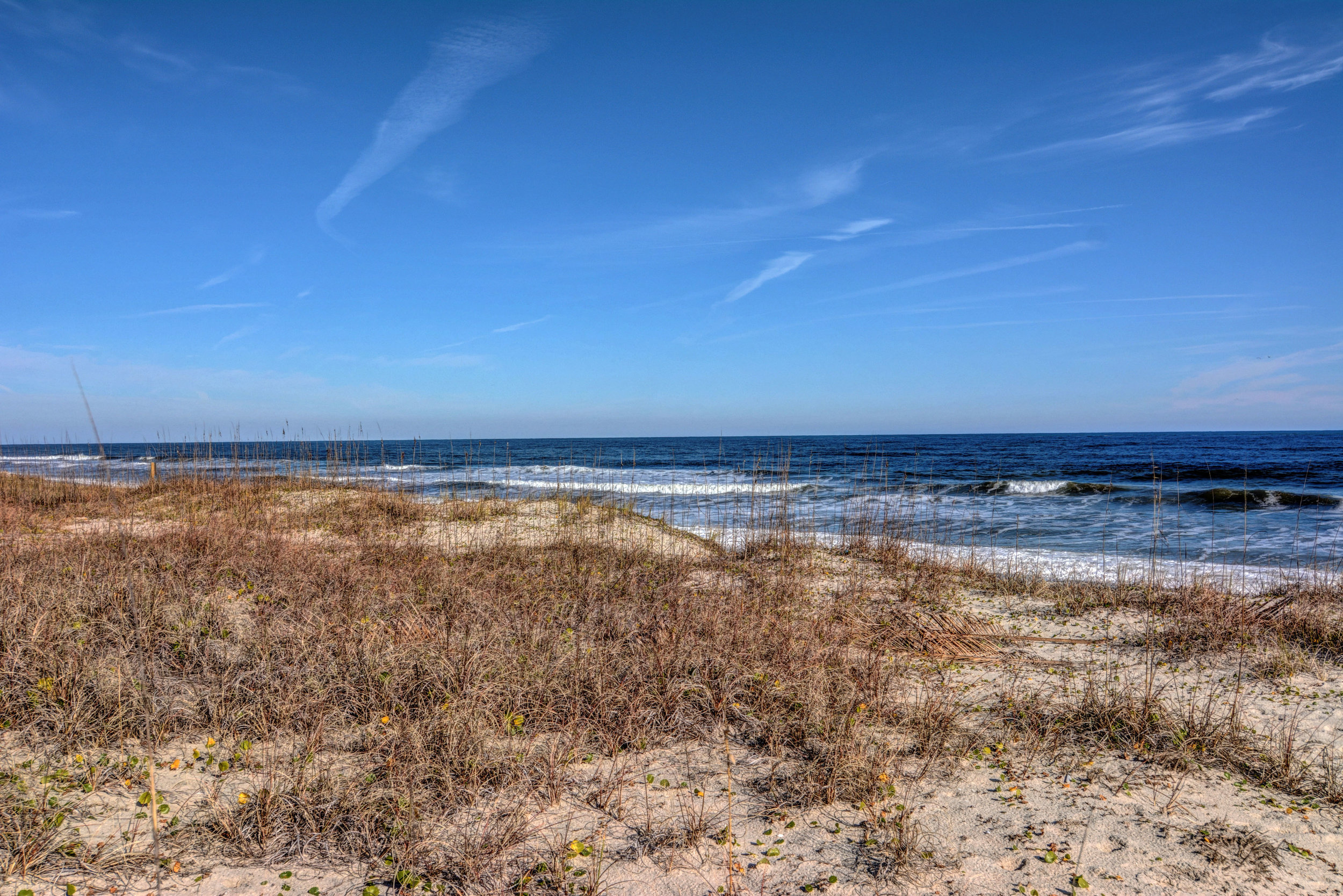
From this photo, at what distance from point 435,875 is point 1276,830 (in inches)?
158

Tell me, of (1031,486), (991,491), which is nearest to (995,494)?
(991,491)

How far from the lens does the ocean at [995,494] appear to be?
1111 cm

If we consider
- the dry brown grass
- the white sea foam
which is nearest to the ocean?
the white sea foam

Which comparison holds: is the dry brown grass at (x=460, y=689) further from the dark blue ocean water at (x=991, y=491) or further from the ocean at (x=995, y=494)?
the dark blue ocean water at (x=991, y=491)

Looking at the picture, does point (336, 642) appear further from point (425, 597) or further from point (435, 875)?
point (435, 875)

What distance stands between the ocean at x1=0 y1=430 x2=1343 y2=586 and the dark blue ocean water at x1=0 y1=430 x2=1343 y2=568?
0.31ft

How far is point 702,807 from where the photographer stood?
3340 mm

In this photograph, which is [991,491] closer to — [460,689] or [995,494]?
[995,494]

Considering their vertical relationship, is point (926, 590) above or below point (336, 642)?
below

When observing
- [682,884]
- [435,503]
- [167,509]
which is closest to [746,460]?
[435,503]

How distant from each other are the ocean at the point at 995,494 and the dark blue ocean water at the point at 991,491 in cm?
9

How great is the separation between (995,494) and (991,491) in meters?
1.35

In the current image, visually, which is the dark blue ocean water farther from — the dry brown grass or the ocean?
the dry brown grass

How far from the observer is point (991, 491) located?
21.8 m
